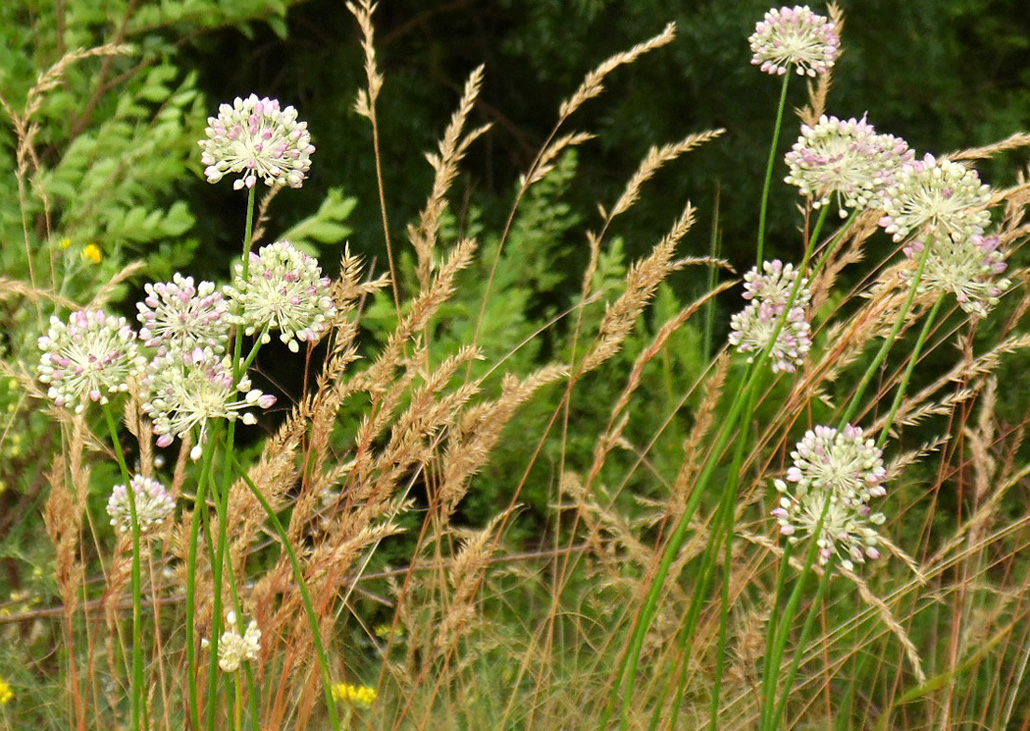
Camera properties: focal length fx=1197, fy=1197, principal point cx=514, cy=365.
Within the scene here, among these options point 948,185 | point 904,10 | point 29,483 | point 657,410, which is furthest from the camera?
point 904,10

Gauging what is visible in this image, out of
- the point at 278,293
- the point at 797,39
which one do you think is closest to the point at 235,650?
the point at 278,293

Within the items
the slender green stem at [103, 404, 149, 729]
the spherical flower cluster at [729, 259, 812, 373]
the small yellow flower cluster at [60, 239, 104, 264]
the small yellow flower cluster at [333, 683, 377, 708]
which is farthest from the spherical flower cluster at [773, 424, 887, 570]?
the small yellow flower cluster at [60, 239, 104, 264]

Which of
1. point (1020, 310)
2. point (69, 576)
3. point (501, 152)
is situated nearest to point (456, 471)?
point (69, 576)

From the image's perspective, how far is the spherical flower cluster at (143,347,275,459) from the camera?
3.59ft

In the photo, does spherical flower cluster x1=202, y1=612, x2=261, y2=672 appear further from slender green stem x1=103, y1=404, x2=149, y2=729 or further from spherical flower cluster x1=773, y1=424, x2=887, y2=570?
spherical flower cluster x1=773, y1=424, x2=887, y2=570

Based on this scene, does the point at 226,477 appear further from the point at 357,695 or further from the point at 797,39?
the point at 357,695

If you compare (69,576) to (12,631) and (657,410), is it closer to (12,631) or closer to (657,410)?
(12,631)

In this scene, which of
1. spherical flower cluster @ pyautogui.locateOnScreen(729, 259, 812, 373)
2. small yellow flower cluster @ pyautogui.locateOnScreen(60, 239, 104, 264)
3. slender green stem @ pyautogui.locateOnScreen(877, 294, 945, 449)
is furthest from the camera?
small yellow flower cluster @ pyautogui.locateOnScreen(60, 239, 104, 264)

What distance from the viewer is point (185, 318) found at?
115 cm

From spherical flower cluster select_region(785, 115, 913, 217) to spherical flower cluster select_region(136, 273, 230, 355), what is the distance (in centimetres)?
64

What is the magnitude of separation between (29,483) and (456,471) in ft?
6.76

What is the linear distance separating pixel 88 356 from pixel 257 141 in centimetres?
26

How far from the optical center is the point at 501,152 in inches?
223

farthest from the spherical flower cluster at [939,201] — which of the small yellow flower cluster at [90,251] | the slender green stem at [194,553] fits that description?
the small yellow flower cluster at [90,251]
